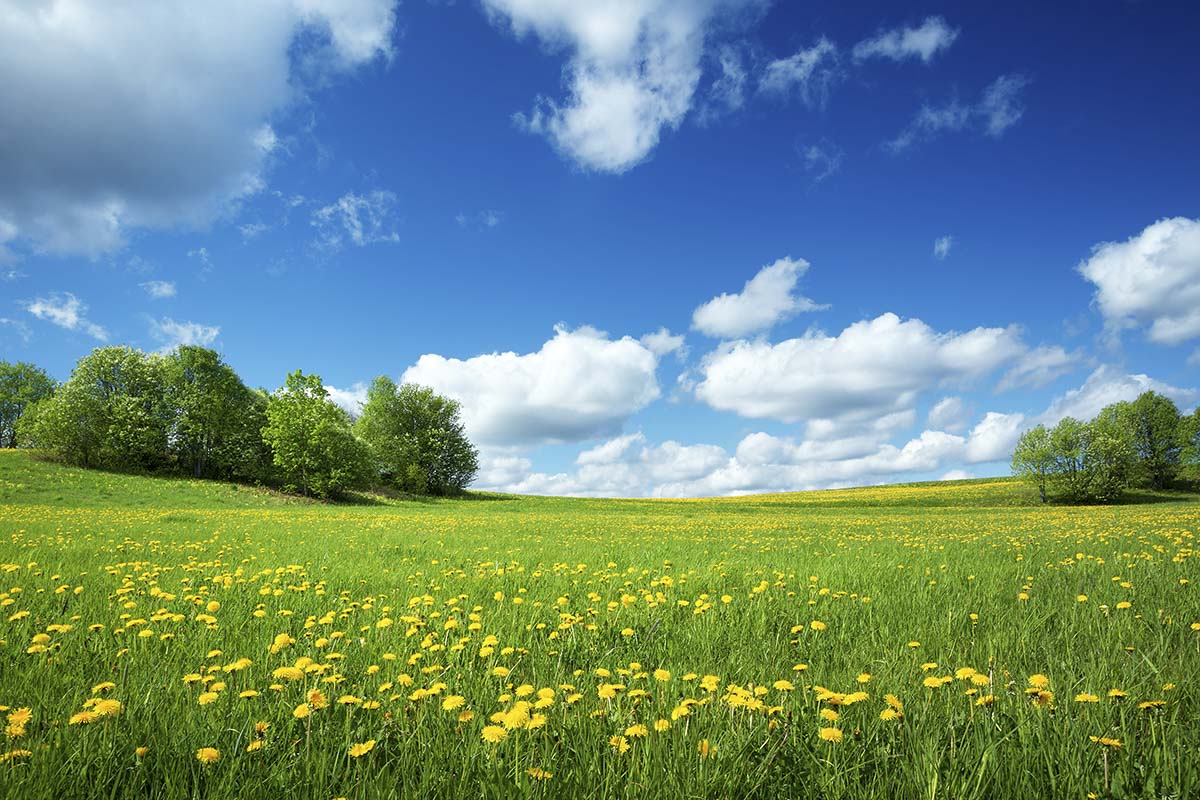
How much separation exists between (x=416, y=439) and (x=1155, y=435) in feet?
303

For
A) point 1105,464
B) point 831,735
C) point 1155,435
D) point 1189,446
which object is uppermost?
point 1155,435

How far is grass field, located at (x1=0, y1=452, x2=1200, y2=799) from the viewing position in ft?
7.72

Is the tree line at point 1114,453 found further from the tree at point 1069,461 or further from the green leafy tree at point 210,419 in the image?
the green leafy tree at point 210,419

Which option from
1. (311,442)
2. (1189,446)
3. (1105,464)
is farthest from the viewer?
(1189,446)

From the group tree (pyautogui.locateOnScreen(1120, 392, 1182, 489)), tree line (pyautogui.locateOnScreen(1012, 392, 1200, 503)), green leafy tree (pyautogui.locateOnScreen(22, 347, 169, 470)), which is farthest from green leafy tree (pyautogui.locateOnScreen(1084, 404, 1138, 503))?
green leafy tree (pyautogui.locateOnScreen(22, 347, 169, 470))

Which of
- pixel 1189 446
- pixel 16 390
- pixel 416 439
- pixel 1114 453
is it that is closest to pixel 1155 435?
pixel 1189 446

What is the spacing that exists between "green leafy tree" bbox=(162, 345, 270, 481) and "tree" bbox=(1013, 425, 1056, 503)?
80.4 m

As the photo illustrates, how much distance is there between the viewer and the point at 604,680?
3.82 m

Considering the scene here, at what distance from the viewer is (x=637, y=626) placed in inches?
201

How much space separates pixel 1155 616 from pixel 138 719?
7.86 m

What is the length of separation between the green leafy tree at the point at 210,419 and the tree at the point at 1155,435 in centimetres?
9808

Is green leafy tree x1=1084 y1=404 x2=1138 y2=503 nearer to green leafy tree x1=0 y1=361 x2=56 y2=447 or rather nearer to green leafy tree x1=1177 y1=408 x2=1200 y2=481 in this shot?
green leafy tree x1=1177 y1=408 x2=1200 y2=481

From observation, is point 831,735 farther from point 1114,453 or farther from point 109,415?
point 1114,453

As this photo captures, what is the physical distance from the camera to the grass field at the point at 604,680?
2352 mm
